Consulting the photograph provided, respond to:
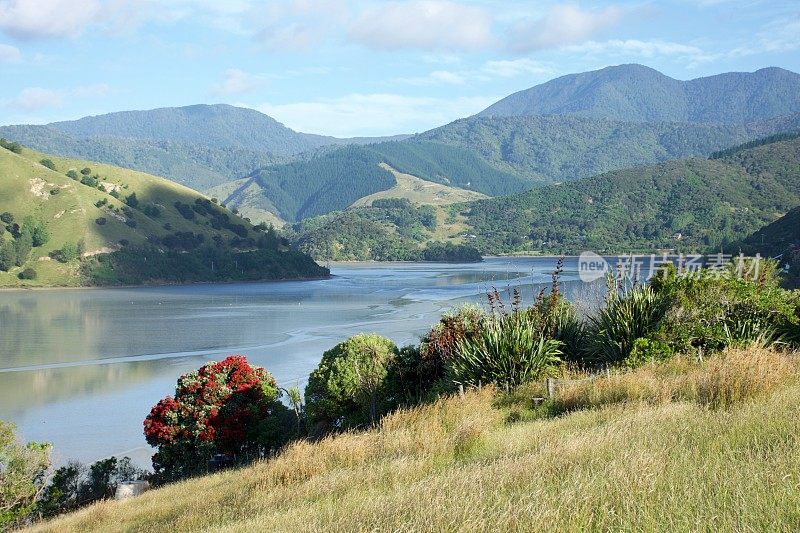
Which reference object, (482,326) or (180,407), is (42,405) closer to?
(180,407)

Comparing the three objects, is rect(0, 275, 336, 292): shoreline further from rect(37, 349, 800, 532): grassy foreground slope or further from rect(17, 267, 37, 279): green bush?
rect(37, 349, 800, 532): grassy foreground slope

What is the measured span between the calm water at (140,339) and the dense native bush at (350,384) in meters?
8.66

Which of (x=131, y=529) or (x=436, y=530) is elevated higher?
(x=436, y=530)

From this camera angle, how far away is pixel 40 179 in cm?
13075

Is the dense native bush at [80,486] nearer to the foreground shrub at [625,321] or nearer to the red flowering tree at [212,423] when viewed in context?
the red flowering tree at [212,423]

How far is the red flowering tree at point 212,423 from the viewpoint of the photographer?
17.9m

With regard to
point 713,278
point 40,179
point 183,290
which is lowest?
point 183,290

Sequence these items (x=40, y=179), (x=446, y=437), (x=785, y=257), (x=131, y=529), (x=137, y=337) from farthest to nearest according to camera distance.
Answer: (x=40, y=179) → (x=785, y=257) → (x=137, y=337) → (x=131, y=529) → (x=446, y=437)

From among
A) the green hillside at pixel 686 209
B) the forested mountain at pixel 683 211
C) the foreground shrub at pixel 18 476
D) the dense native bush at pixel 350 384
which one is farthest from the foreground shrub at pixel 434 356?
the green hillside at pixel 686 209

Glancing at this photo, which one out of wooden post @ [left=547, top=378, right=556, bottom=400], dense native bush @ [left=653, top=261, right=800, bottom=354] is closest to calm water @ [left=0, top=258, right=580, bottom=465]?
wooden post @ [left=547, top=378, right=556, bottom=400]

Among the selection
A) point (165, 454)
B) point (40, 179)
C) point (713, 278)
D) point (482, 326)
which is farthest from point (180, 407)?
point (40, 179)

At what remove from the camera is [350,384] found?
54.2 ft

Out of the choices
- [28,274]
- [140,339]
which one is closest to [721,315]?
[140,339]

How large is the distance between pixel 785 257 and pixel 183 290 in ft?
248
